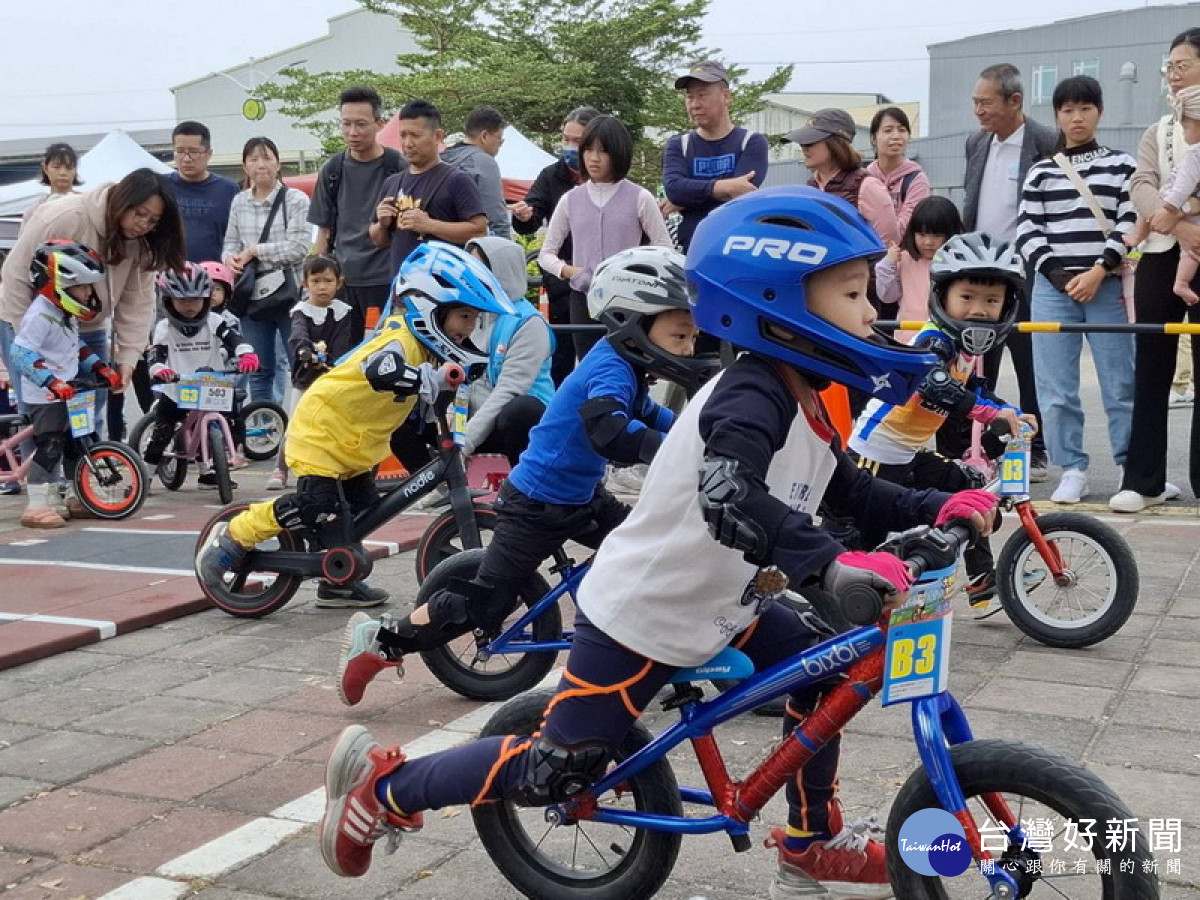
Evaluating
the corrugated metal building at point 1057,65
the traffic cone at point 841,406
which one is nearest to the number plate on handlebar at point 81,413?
the traffic cone at point 841,406

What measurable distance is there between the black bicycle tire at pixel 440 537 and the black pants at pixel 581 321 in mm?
3521

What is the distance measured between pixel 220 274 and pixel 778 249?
825 cm

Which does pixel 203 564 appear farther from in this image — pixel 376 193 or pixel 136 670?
pixel 376 193

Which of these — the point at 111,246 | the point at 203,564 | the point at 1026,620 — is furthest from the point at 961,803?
the point at 111,246

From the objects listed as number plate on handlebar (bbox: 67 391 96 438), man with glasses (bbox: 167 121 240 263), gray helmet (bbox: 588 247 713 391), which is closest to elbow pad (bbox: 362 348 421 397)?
→ gray helmet (bbox: 588 247 713 391)

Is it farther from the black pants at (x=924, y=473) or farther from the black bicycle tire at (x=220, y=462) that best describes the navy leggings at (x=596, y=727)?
the black bicycle tire at (x=220, y=462)

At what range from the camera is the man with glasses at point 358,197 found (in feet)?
32.2

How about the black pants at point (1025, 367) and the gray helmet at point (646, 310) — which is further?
the black pants at point (1025, 367)

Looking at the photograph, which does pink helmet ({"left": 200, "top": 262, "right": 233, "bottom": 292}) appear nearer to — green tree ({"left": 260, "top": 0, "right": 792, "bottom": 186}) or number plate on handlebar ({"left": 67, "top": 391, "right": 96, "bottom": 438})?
number plate on handlebar ({"left": 67, "top": 391, "right": 96, "bottom": 438})

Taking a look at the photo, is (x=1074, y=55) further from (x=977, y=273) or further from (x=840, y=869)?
(x=840, y=869)

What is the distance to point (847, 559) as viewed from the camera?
285cm

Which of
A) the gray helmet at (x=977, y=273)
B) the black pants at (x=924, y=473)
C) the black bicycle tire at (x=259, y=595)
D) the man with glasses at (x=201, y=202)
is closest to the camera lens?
the gray helmet at (x=977, y=273)

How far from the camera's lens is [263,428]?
11398mm

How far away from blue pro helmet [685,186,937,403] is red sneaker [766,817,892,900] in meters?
1.06
